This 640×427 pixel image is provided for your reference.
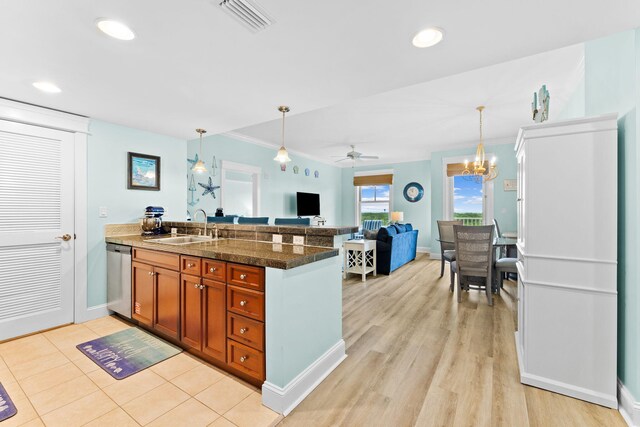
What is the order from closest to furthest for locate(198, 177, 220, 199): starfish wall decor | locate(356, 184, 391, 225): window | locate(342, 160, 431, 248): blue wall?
locate(198, 177, 220, 199): starfish wall decor
locate(342, 160, 431, 248): blue wall
locate(356, 184, 391, 225): window

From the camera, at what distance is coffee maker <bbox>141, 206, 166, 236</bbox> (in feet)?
11.2

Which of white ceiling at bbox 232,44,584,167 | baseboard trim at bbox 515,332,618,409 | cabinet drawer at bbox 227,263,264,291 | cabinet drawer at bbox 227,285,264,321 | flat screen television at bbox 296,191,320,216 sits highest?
white ceiling at bbox 232,44,584,167

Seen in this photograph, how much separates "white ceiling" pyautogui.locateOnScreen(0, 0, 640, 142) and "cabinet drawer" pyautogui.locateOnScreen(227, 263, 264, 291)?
56.3 inches

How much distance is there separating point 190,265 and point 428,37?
2286mm

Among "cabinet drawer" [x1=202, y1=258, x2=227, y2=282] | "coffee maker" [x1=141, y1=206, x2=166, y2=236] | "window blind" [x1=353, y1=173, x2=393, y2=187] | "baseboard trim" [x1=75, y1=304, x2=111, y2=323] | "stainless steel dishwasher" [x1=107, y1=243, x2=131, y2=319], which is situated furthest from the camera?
"window blind" [x1=353, y1=173, x2=393, y2=187]

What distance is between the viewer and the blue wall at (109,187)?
10.3 feet

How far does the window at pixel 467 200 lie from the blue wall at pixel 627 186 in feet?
16.0

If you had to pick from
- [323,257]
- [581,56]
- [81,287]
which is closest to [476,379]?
[323,257]

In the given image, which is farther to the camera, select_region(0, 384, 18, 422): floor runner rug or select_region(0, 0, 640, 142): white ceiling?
select_region(0, 384, 18, 422): floor runner rug

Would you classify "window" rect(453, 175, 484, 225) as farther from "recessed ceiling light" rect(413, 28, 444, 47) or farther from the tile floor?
the tile floor

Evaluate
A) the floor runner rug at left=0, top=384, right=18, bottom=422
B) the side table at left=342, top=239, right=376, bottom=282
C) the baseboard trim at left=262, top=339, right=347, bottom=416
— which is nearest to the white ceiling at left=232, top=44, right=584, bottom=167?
the side table at left=342, top=239, right=376, bottom=282

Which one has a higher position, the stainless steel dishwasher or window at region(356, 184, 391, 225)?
window at region(356, 184, 391, 225)

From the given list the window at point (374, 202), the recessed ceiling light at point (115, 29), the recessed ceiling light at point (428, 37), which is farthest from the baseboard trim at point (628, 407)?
the window at point (374, 202)

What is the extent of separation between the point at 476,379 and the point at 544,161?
1573mm
